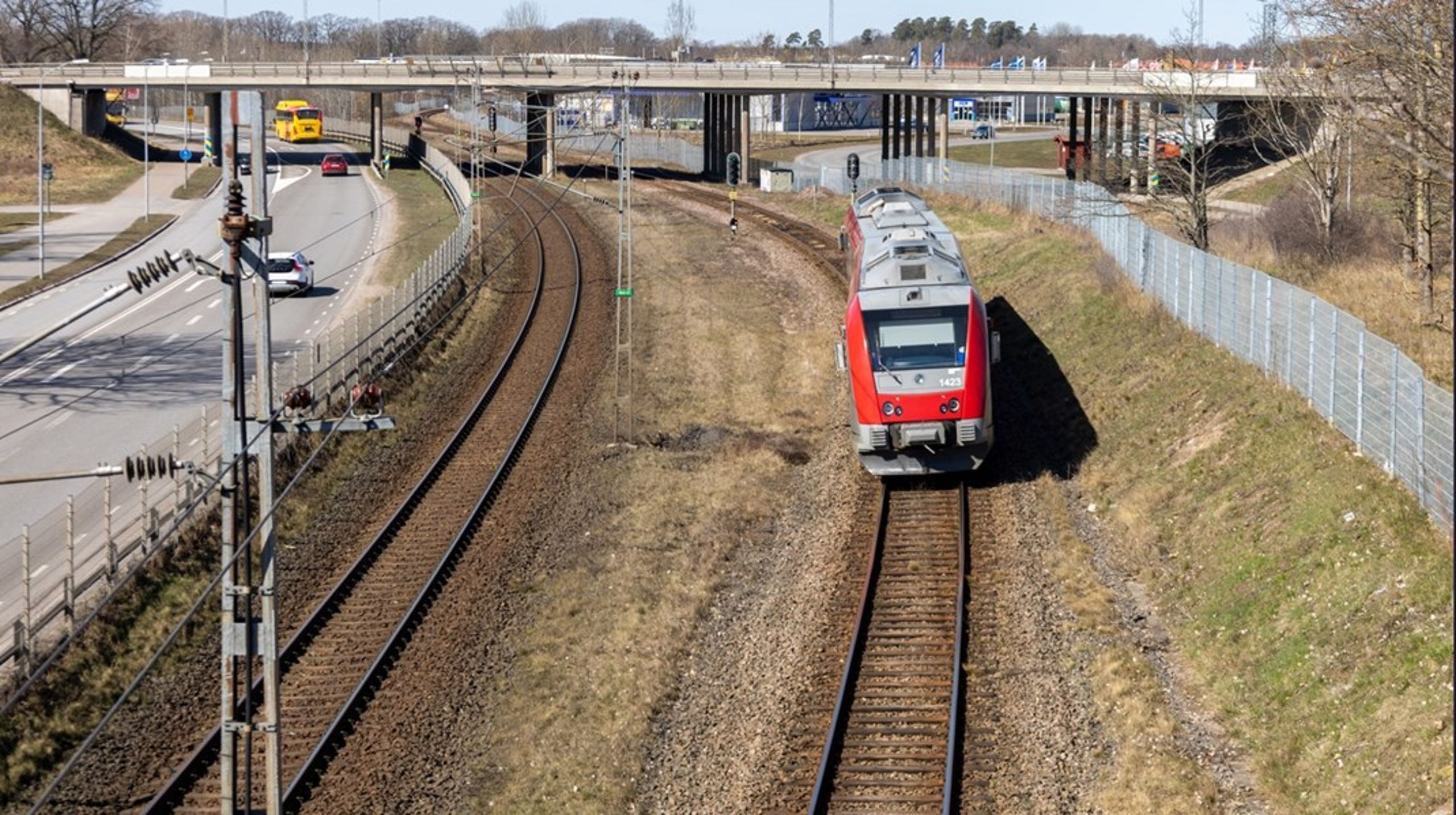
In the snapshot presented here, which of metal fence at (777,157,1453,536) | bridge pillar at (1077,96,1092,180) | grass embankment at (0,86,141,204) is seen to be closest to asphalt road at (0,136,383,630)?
metal fence at (777,157,1453,536)

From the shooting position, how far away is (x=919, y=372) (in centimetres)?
2547

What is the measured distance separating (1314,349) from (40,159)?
149ft

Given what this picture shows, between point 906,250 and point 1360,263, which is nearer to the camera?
point 906,250

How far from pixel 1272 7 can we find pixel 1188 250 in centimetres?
945

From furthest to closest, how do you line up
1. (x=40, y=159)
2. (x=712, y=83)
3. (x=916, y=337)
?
(x=712, y=83), (x=40, y=159), (x=916, y=337)

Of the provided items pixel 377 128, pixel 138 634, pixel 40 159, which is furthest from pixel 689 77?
pixel 138 634

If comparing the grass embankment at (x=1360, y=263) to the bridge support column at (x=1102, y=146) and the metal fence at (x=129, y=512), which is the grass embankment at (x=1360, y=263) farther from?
the metal fence at (x=129, y=512)

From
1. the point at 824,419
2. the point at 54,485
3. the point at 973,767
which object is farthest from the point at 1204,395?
the point at 54,485

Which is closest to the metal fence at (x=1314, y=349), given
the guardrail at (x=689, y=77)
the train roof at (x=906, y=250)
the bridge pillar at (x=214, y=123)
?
the train roof at (x=906, y=250)

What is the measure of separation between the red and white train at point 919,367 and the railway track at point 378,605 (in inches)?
256

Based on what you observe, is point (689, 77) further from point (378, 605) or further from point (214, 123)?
point (378, 605)

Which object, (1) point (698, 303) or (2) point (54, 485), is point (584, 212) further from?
(2) point (54, 485)

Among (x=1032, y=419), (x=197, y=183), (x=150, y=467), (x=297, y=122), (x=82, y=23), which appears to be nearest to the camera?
(x=150, y=467)

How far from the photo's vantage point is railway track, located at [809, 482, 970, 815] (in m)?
16.5
